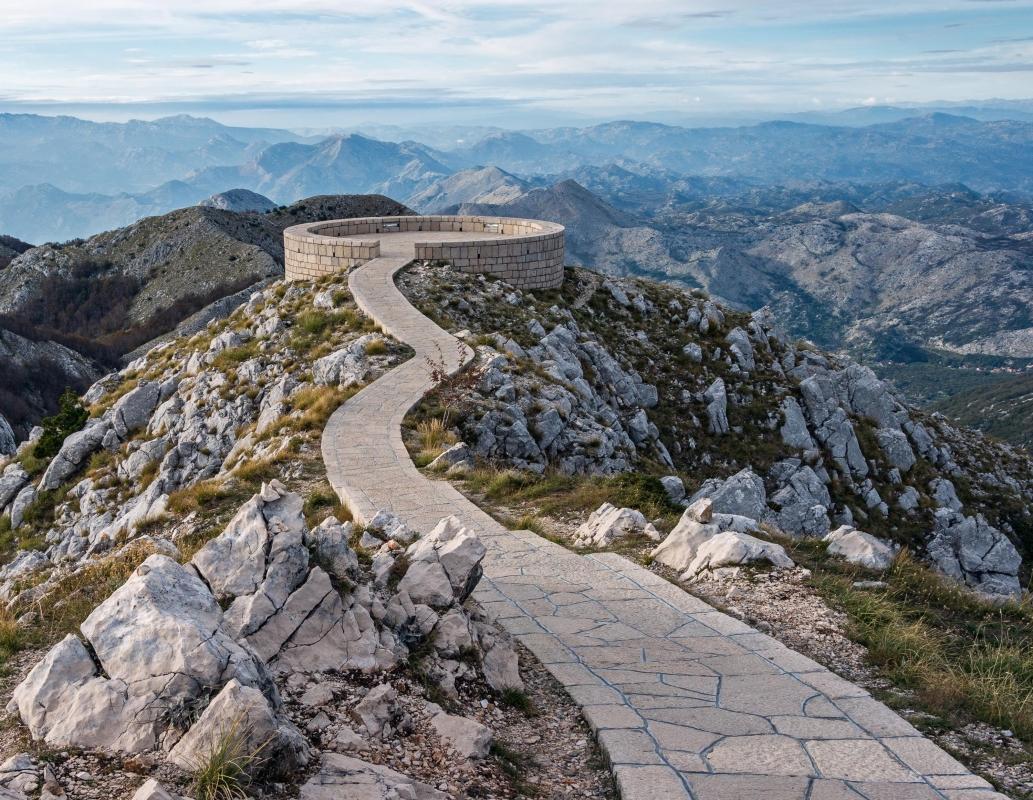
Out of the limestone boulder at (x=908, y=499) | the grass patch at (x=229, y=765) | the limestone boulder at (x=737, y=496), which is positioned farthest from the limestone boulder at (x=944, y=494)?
the grass patch at (x=229, y=765)

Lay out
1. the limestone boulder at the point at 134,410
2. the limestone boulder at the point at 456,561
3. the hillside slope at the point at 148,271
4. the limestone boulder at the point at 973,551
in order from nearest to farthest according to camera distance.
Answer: the limestone boulder at the point at 456,561, the limestone boulder at the point at 134,410, the limestone boulder at the point at 973,551, the hillside slope at the point at 148,271

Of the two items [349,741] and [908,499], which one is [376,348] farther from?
[908,499]

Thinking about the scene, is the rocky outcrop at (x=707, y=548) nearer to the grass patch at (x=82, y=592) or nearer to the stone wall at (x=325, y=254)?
the grass patch at (x=82, y=592)

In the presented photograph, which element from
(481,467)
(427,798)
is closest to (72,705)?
(427,798)

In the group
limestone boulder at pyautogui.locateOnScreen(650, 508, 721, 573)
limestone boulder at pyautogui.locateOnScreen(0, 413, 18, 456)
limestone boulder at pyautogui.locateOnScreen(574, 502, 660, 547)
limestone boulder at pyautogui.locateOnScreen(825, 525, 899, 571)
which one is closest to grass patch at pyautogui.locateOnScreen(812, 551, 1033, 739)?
limestone boulder at pyautogui.locateOnScreen(825, 525, 899, 571)

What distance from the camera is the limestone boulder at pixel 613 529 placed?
33.8 ft

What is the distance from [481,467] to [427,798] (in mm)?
9327

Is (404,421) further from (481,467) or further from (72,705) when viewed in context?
(72,705)

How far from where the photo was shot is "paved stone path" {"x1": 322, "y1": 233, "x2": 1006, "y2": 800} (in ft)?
17.4

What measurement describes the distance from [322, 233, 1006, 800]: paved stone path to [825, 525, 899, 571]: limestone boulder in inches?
91.0

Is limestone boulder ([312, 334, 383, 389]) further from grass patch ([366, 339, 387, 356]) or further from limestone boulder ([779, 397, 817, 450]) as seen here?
limestone boulder ([779, 397, 817, 450])

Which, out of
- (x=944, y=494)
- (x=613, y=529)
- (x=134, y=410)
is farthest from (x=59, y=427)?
(x=944, y=494)

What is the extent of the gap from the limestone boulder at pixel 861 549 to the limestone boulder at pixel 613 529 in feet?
6.91

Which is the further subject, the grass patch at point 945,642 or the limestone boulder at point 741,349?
the limestone boulder at point 741,349
